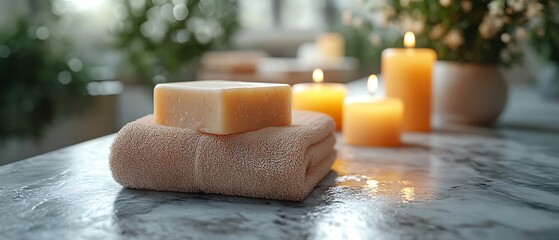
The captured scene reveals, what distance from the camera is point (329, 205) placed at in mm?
647

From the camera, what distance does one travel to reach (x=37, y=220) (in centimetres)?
58

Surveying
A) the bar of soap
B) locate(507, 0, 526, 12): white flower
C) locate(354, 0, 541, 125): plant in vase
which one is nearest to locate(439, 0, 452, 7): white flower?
locate(354, 0, 541, 125): plant in vase

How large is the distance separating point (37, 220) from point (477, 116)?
922 mm

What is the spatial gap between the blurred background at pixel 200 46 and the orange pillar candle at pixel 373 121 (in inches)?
9.8

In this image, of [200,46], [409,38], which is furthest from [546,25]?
[200,46]

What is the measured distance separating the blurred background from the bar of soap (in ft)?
1.86

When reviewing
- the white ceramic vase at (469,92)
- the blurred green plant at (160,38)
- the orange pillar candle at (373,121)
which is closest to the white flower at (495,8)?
the white ceramic vase at (469,92)

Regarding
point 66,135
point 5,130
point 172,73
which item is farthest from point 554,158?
point 172,73

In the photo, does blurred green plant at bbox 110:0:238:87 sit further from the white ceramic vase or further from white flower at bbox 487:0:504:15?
white flower at bbox 487:0:504:15

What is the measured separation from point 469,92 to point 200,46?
65.5 inches

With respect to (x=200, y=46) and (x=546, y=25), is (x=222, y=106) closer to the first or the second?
(x=546, y=25)

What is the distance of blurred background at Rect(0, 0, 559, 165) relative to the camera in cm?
122

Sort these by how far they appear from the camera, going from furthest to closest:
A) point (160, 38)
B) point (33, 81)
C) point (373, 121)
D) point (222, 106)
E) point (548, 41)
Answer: point (160, 38) < point (33, 81) < point (548, 41) < point (373, 121) < point (222, 106)

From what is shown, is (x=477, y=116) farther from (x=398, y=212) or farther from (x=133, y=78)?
(x=133, y=78)
